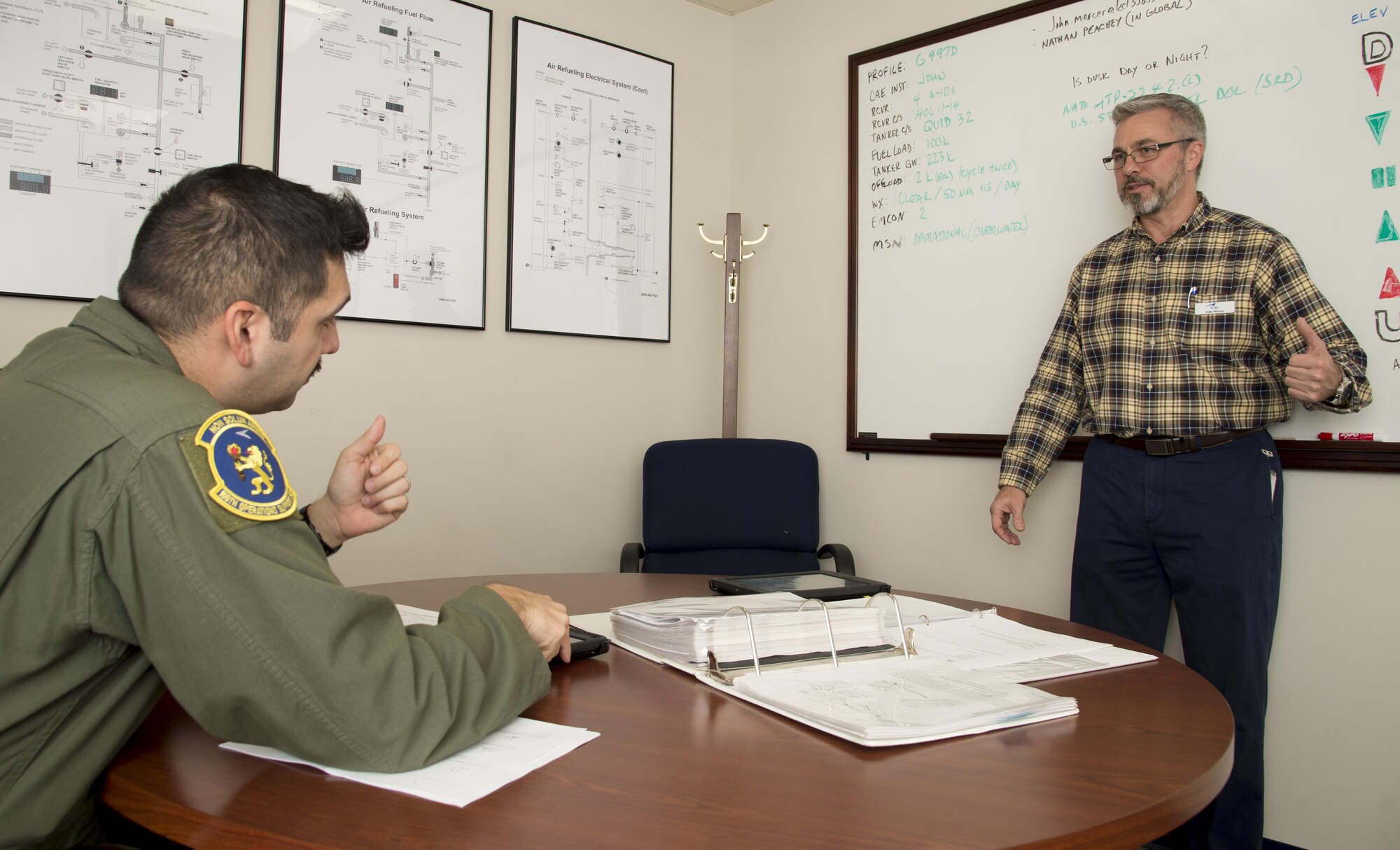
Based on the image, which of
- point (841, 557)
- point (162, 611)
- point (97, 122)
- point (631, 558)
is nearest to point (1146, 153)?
point (841, 557)

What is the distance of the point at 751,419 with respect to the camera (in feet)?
13.1

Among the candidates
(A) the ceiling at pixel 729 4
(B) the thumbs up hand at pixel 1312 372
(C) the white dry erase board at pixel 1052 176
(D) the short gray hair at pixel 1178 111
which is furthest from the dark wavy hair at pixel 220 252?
(A) the ceiling at pixel 729 4

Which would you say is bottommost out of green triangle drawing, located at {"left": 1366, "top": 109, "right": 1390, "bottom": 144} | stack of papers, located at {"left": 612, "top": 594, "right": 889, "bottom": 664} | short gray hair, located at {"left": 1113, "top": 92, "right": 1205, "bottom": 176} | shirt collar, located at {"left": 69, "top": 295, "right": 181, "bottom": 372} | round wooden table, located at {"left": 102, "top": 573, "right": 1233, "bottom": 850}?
round wooden table, located at {"left": 102, "top": 573, "right": 1233, "bottom": 850}

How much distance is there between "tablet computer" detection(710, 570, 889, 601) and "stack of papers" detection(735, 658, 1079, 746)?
0.32 m

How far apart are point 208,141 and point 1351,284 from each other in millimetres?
3078

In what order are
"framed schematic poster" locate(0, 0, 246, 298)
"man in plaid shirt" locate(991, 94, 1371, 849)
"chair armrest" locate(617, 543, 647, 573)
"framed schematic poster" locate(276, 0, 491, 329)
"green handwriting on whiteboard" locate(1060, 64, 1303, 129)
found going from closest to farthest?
"man in plaid shirt" locate(991, 94, 1371, 849) < "framed schematic poster" locate(0, 0, 246, 298) < "green handwriting on whiteboard" locate(1060, 64, 1303, 129) < "framed schematic poster" locate(276, 0, 491, 329) < "chair armrest" locate(617, 543, 647, 573)

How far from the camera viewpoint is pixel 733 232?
3740 mm

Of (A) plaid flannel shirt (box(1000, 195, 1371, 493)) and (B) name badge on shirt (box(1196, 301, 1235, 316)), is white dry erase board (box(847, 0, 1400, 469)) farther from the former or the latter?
(B) name badge on shirt (box(1196, 301, 1235, 316))

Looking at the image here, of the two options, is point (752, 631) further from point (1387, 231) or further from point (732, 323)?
point (732, 323)

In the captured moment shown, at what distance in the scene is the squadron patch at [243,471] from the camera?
861 millimetres

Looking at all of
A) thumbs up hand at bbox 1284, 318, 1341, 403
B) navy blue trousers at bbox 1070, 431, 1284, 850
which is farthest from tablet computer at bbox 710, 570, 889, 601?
thumbs up hand at bbox 1284, 318, 1341, 403

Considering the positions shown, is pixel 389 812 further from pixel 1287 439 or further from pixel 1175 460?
pixel 1287 439

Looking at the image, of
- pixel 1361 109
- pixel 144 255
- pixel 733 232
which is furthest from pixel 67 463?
pixel 733 232

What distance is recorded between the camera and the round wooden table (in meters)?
0.77
